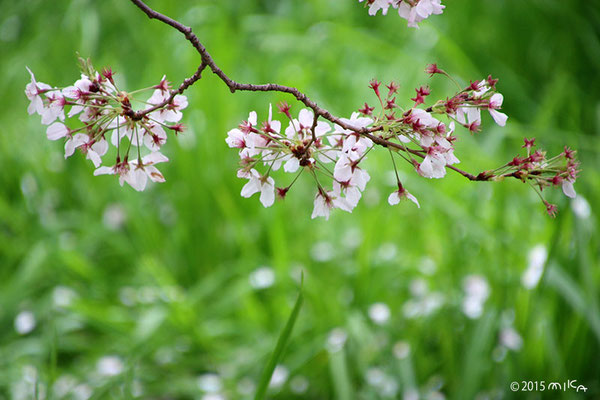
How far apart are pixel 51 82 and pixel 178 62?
548 mm

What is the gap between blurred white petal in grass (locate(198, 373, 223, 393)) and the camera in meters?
1.44

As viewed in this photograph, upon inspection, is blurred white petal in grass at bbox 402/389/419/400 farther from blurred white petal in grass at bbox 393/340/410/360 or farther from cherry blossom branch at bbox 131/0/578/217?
cherry blossom branch at bbox 131/0/578/217

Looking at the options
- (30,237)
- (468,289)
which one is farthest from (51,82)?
(468,289)

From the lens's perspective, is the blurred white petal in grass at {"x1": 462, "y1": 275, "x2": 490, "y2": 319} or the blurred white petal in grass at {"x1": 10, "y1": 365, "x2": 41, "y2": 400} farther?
the blurred white petal in grass at {"x1": 462, "y1": 275, "x2": 490, "y2": 319}

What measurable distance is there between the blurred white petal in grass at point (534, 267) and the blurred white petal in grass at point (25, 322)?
1480 mm

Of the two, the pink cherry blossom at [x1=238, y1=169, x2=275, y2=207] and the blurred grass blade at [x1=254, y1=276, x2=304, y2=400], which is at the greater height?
the pink cherry blossom at [x1=238, y1=169, x2=275, y2=207]

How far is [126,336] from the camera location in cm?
160

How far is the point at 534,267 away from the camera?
4.91 feet

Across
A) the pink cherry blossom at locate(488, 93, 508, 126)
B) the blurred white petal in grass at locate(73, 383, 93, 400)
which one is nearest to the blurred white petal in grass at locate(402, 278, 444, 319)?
the blurred white petal in grass at locate(73, 383, 93, 400)

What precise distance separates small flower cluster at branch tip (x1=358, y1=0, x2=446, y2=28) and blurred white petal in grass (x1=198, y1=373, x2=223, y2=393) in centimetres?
114

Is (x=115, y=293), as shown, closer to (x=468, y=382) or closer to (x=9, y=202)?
(x=9, y=202)

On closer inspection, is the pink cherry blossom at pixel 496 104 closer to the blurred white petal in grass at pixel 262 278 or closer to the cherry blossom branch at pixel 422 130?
the cherry blossom branch at pixel 422 130

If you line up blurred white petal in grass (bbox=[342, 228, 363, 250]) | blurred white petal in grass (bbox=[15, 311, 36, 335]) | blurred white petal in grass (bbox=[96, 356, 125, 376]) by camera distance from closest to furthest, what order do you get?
blurred white petal in grass (bbox=[96, 356, 125, 376])
blurred white petal in grass (bbox=[15, 311, 36, 335])
blurred white petal in grass (bbox=[342, 228, 363, 250])

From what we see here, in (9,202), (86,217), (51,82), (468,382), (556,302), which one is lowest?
(468,382)
